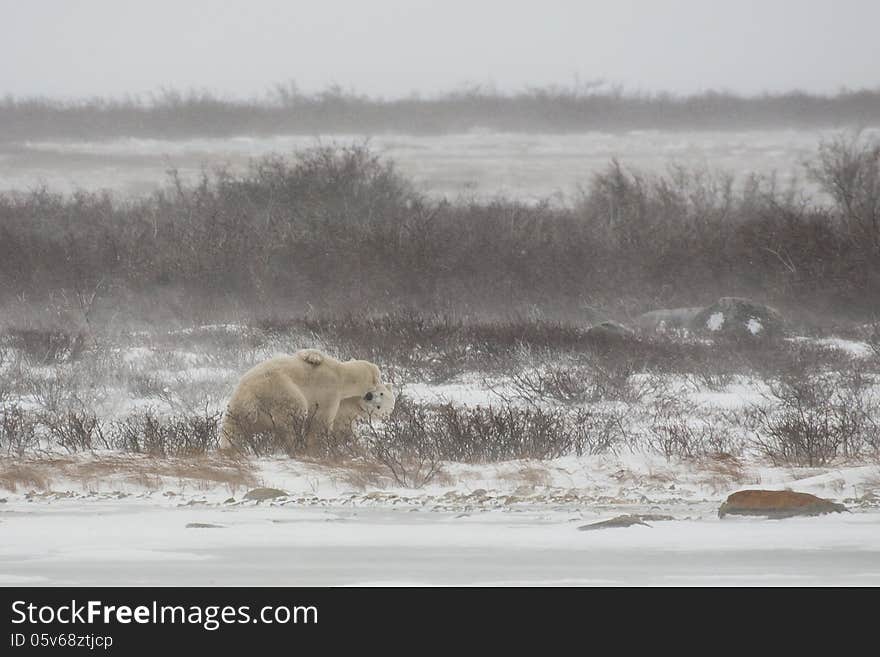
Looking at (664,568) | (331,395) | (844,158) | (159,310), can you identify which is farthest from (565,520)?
(844,158)

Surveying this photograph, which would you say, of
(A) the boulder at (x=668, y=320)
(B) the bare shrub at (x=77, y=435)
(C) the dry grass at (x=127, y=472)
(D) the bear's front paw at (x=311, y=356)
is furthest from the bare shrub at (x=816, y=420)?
(A) the boulder at (x=668, y=320)

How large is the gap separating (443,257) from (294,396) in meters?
16.4

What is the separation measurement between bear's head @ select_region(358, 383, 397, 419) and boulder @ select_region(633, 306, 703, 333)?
9.38m

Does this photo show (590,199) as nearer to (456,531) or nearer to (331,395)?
(331,395)

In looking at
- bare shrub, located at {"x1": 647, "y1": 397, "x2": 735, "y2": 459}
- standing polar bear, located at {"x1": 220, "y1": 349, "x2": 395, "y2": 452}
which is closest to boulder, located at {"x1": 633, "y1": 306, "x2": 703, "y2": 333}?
bare shrub, located at {"x1": 647, "y1": 397, "x2": 735, "y2": 459}

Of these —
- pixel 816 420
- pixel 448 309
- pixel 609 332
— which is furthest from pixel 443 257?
pixel 816 420

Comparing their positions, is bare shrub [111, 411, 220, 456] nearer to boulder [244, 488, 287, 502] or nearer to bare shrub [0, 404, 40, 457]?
bare shrub [0, 404, 40, 457]

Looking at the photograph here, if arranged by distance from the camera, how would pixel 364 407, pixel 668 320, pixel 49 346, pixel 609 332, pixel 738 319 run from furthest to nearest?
pixel 668 320
pixel 738 319
pixel 609 332
pixel 49 346
pixel 364 407

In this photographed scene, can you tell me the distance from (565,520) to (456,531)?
60cm

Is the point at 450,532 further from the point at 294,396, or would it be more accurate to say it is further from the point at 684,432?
the point at 684,432

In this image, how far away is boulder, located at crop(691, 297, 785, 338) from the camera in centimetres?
1654

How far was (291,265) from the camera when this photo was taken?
23.7 metres

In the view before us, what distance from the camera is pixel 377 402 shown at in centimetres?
795

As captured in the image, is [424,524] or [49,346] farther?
[49,346]
